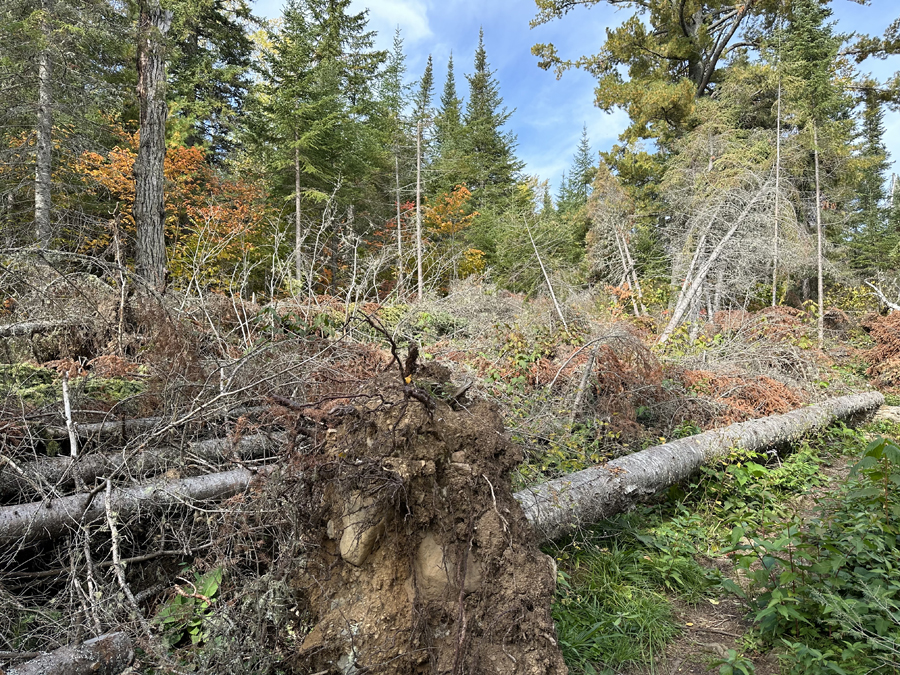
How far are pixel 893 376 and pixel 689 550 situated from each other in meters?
9.26

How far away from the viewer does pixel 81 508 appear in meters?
2.37

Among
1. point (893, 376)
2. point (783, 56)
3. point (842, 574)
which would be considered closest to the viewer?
point (842, 574)

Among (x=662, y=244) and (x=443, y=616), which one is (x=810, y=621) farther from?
(x=662, y=244)

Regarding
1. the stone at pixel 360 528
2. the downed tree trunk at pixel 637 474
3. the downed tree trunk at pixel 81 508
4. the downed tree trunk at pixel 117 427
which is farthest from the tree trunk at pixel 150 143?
the downed tree trunk at pixel 637 474

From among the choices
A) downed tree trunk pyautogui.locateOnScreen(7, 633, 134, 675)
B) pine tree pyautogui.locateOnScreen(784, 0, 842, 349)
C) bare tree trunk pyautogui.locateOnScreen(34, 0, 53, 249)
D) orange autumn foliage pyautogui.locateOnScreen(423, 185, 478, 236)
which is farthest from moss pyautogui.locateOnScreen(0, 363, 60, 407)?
orange autumn foliage pyautogui.locateOnScreen(423, 185, 478, 236)

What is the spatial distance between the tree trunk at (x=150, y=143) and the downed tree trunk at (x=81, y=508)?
20.2ft

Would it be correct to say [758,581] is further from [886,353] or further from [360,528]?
[886,353]

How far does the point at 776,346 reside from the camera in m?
7.39

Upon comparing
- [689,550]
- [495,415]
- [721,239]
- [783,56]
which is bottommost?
[689,550]

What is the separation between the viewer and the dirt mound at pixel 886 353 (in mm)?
9086

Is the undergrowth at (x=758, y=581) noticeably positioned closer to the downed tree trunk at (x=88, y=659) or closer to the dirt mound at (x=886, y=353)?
the downed tree trunk at (x=88, y=659)

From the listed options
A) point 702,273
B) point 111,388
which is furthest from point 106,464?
point 702,273

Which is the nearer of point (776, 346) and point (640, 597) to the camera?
point (640, 597)

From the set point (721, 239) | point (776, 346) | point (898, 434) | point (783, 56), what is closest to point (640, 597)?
point (898, 434)
